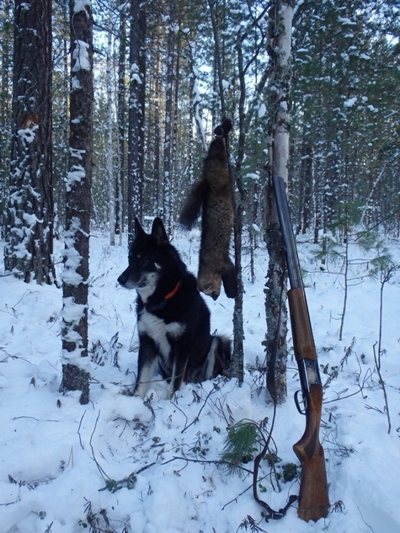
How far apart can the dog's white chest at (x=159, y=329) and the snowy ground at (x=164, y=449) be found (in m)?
0.47

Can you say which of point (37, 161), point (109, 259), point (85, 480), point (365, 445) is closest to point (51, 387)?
point (85, 480)

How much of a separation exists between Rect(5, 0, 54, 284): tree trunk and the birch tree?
3154 millimetres

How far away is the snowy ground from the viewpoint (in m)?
1.81

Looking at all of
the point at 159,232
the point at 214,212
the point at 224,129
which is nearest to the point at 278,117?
the point at 224,129

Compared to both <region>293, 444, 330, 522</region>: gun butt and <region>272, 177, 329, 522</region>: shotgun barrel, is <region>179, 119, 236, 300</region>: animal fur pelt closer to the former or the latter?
<region>272, 177, 329, 522</region>: shotgun barrel

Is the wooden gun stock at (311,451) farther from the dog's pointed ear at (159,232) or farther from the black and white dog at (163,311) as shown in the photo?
the dog's pointed ear at (159,232)

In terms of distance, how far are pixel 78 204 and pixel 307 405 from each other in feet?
6.81

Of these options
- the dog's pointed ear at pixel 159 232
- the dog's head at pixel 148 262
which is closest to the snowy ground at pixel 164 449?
the dog's head at pixel 148 262

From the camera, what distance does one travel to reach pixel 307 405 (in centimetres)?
185

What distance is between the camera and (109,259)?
431 inches

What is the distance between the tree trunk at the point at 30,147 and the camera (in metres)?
5.11

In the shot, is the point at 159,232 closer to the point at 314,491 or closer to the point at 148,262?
the point at 148,262

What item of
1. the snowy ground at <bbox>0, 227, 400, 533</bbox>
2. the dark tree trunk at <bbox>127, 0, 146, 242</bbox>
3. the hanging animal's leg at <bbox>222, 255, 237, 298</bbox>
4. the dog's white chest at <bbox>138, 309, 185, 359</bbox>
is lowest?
the snowy ground at <bbox>0, 227, 400, 533</bbox>

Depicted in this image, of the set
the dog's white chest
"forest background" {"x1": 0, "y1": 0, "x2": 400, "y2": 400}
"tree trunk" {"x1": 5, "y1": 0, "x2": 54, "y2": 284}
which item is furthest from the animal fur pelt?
"tree trunk" {"x1": 5, "y1": 0, "x2": 54, "y2": 284}
